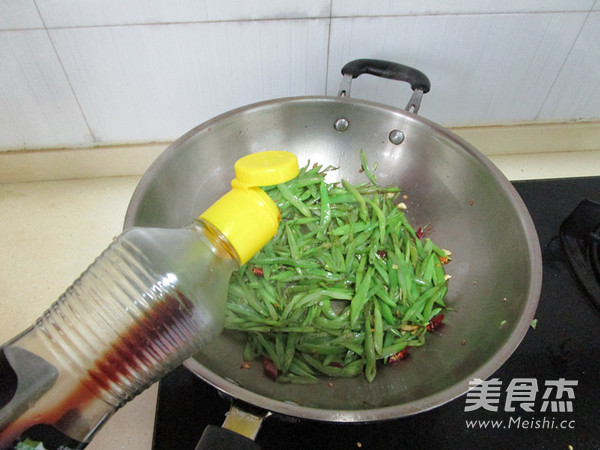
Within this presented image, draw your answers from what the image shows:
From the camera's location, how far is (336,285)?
764 mm

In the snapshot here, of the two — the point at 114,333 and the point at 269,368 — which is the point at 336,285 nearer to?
the point at 269,368

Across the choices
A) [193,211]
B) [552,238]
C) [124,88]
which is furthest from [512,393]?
[124,88]

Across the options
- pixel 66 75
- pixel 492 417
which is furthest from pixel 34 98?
pixel 492 417

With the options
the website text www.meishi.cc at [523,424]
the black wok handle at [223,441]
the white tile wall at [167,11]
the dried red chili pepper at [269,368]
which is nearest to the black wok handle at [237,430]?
the black wok handle at [223,441]

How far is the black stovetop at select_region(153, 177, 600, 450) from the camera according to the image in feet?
2.07

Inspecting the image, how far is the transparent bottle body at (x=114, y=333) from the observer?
1.41 feet

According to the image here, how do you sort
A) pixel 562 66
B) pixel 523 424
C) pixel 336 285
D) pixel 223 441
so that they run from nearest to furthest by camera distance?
pixel 223 441 < pixel 523 424 < pixel 336 285 < pixel 562 66

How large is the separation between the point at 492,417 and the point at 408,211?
1.47 feet

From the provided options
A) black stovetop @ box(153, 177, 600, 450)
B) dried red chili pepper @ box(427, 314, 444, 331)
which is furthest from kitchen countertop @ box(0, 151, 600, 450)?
dried red chili pepper @ box(427, 314, 444, 331)

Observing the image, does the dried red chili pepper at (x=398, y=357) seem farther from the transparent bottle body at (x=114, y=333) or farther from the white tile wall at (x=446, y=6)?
the white tile wall at (x=446, y=6)

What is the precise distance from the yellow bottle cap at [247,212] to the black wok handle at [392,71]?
35cm

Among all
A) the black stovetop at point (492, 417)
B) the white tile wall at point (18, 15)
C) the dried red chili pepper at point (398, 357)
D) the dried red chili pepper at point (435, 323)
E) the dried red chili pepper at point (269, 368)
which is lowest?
the black stovetop at point (492, 417)

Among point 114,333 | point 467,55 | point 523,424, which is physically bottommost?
point 523,424

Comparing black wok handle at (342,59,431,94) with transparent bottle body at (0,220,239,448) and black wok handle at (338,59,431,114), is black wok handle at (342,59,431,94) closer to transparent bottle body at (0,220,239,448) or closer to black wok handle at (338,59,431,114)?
black wok handle at (338,59,431,114)
